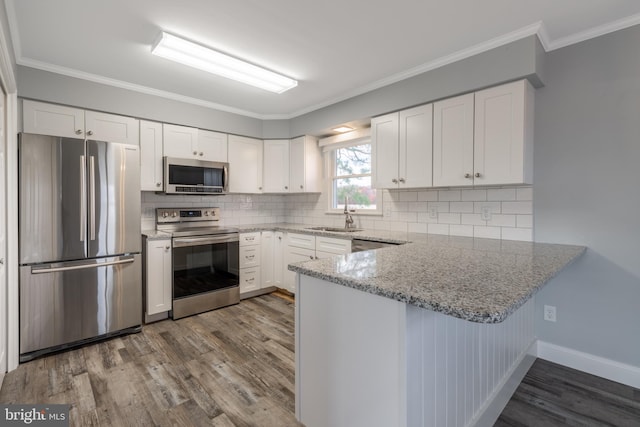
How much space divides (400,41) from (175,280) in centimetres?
299

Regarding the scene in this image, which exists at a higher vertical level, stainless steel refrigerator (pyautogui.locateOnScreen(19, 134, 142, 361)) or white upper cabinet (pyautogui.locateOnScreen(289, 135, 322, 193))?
white upper cabinet (pyautogui.locateOnScreen(289, 135, 322, 193))

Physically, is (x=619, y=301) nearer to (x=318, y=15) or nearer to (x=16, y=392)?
(x=318, y=15)

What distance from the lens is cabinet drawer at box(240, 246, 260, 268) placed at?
374 centimetres

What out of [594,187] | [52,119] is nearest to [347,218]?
[594,187]

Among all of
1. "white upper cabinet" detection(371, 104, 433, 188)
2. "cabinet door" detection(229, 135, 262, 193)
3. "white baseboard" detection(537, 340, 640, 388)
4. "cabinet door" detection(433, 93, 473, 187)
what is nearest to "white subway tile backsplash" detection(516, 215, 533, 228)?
"cabinet door" detection(433, 93, 473, 187)

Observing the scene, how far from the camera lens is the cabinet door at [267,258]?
393 cm

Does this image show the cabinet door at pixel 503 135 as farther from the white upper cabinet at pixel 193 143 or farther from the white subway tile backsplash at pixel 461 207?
the white upper cabinet at pixel 193 143

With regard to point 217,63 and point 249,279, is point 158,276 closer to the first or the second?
point 249,279

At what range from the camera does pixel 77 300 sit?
99.3 inches

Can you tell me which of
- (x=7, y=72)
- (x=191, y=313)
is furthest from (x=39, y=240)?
(x=191, y=313)

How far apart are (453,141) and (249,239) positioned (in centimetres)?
251

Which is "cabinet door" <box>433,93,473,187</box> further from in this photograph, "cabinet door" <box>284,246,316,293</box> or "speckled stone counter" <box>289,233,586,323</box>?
"cabinet door" <box>284,246,316,293</box>

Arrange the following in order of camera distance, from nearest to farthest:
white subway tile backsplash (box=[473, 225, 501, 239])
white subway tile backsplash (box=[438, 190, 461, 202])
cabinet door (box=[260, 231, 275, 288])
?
white subway tile backsplash (box=[473, 225, 501, 239]) → white subway tile backsplash (box=[438, 190, 461, 202]) → cabinet door (box=[260, 231, 275, 288])

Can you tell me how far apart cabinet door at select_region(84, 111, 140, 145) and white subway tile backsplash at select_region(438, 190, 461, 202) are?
122 inches
